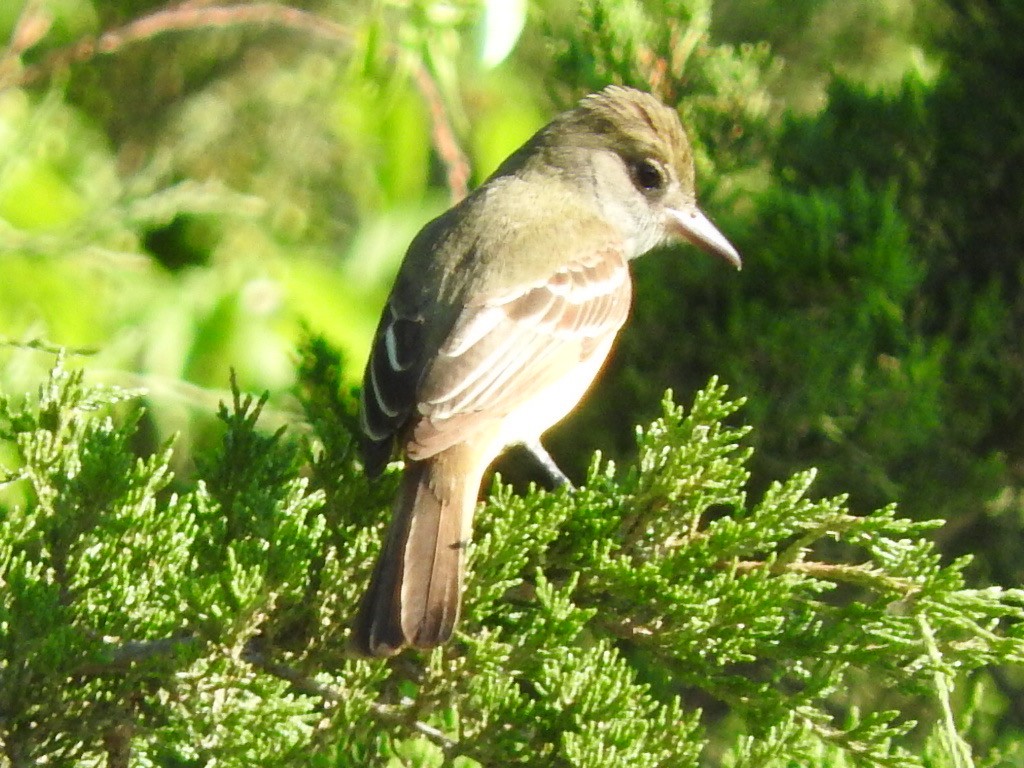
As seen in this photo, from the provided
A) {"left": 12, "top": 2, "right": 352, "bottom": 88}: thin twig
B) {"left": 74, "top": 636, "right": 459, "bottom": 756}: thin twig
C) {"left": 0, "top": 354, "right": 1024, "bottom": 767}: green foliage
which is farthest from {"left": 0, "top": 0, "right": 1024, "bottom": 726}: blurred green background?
{"left": 74, "top": 636, "right": 459, "bottom": 756}: thin twig

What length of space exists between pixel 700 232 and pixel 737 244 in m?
0.14

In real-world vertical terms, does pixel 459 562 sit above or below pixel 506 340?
below

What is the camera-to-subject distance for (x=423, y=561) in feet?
9.29

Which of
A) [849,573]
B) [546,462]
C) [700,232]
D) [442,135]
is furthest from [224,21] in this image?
[849,573]

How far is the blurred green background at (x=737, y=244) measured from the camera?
4141 millimetres

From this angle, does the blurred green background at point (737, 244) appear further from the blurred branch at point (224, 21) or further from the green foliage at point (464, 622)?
the green foliage at point (464, 622)

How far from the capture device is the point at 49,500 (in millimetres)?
2756

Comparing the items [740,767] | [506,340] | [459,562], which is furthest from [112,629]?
[506,340]

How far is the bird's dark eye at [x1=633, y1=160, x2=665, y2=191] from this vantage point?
179 inches

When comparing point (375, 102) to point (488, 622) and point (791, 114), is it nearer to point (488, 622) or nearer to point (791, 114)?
point (791, 114)

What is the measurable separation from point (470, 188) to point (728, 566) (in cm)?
267

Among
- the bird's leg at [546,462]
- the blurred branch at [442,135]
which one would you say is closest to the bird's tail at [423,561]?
the bird's leg at [546,462]

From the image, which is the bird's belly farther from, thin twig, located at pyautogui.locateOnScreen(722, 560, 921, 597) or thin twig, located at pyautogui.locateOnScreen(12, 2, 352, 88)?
thin twig, located at pyautogui.locateOnScreen(12, 2, 352, 88)

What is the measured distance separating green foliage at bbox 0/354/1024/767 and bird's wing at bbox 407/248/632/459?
1.57 ft
